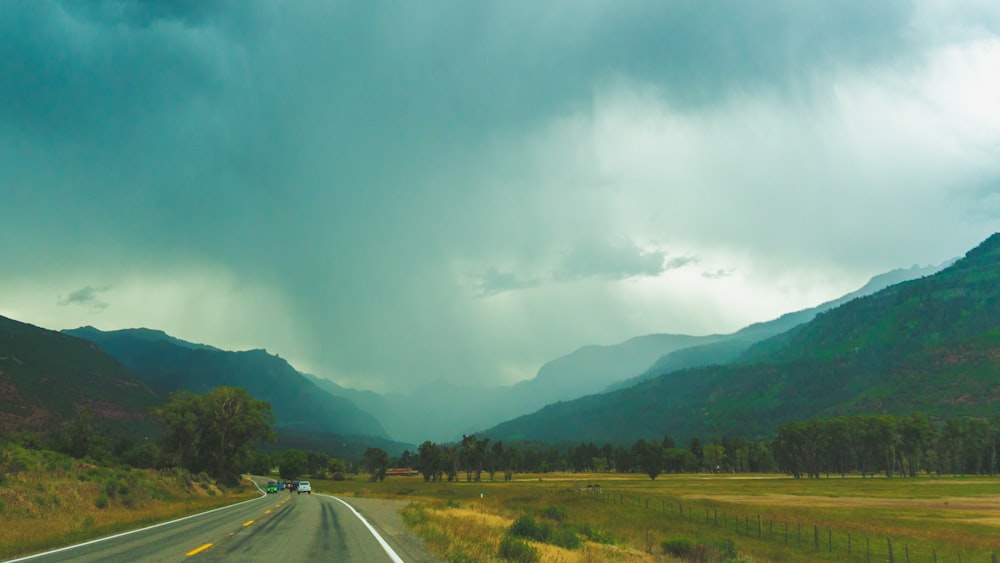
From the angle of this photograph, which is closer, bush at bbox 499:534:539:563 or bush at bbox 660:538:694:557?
bush at bbox 499:534:539:563

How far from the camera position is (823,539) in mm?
46781

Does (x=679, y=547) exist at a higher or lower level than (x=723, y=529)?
higher

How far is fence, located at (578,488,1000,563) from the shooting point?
128 ft

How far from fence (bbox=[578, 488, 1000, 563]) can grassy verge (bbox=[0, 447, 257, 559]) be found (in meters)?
41.6

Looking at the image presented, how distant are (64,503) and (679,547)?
37707 millimetres

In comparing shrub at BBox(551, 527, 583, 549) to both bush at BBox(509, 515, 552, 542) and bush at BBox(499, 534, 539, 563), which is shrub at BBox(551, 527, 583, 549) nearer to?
bush at BBox(509, 515, 552, 542)

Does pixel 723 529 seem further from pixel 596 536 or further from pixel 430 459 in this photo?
pixel 430 459

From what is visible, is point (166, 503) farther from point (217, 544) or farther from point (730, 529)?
point (730, 529)

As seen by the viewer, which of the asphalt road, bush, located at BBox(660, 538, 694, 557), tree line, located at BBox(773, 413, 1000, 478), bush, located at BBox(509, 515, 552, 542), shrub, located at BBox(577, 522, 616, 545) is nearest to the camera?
the asphalt road

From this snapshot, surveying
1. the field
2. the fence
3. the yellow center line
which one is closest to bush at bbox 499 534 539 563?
the field

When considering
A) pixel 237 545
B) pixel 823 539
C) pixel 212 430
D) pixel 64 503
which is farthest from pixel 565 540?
pixel 212 430

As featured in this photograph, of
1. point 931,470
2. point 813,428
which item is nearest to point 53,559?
point 813,428

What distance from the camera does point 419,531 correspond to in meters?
23.8

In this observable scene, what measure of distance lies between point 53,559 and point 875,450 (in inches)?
7816
